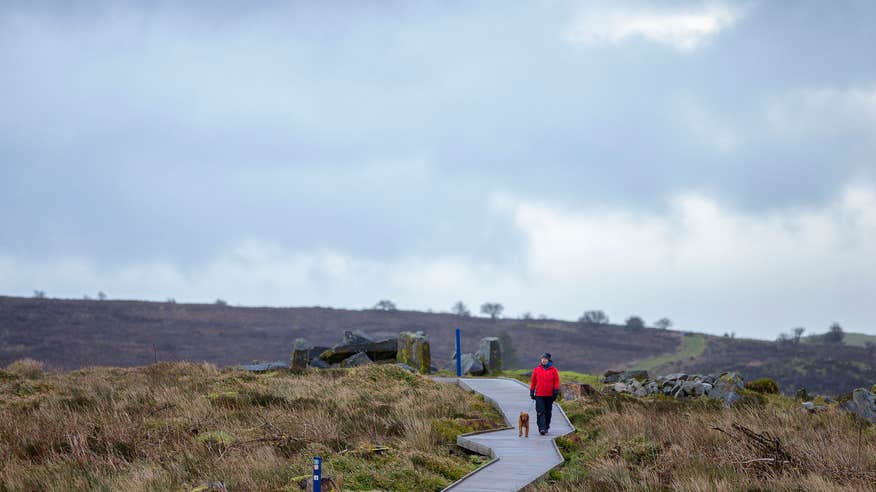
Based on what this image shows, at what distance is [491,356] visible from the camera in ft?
116

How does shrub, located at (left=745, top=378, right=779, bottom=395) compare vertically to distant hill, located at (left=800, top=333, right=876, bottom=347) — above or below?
below

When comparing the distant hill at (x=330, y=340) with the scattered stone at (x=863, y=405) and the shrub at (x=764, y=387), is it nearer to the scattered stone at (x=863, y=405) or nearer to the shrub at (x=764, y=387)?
the shrub at (x=764, y=387)

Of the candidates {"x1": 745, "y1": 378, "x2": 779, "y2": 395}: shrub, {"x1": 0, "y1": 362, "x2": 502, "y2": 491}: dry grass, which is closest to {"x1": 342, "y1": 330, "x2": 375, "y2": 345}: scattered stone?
{"x1": 0, "y1": 362, "x2": 502, "y2": 491}: dry grass

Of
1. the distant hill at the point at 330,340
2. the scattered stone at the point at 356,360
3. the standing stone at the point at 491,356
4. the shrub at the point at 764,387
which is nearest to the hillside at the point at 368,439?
the shrub at the point at 764,387

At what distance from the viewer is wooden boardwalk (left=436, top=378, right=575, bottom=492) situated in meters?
13.2

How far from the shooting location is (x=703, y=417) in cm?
1989

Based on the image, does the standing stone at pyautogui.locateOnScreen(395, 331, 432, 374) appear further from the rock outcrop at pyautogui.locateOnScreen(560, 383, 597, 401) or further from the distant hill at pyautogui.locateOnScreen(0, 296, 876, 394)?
the distant hill at pyautogui.locateOnScreen(0, 296, 876, 394)

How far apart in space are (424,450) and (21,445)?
7.95 meters

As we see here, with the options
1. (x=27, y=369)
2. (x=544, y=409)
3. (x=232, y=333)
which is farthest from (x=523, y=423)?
(x=232, y=333)

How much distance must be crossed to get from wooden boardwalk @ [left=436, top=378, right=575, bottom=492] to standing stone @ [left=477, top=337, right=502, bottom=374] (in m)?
10.0

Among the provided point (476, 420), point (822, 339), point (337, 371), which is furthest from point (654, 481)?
point (822, 339)

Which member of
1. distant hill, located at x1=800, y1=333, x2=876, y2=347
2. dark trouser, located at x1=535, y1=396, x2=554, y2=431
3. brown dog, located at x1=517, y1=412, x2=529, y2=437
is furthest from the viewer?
distant hill, located at x1=800, y1=333, x2=876, y2=347

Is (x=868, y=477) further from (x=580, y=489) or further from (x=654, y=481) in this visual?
(x=580, y=489)

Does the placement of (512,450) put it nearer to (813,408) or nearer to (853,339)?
(813,408)
